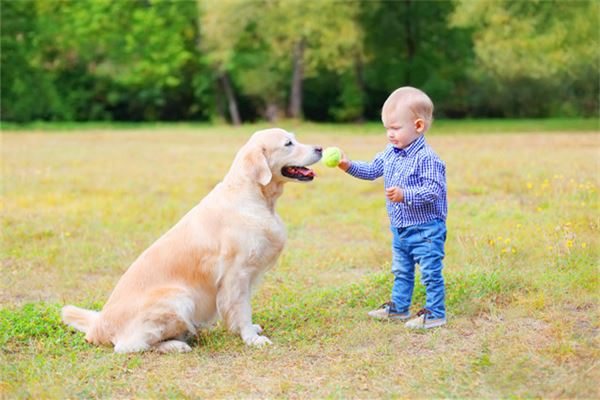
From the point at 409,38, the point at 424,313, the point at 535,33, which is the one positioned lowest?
the point at 424,313

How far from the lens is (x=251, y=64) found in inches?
1425

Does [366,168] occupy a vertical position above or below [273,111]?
above

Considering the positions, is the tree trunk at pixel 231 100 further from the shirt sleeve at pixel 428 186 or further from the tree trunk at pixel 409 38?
the shirt sleeve at pixel 428 186

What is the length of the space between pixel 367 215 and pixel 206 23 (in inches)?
1066

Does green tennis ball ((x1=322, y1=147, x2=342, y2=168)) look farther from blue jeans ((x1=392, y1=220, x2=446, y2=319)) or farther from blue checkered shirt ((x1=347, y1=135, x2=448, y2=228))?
blue jeans ((x1=392, y1=220, x2=446, y2=319))

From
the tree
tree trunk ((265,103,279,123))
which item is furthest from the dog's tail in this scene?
tree trunk ((265,103,279,123))

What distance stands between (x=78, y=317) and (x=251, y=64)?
105 feet

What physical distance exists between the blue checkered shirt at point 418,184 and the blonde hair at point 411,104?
18cm

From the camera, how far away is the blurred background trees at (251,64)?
32.7m

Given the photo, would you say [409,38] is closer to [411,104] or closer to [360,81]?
[360,81]

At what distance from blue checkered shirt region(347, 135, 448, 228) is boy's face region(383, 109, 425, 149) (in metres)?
0.07

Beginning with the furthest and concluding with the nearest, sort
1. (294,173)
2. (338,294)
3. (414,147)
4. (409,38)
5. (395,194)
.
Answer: (409,38), (338,294), (294,173), (414,147), (395,194)

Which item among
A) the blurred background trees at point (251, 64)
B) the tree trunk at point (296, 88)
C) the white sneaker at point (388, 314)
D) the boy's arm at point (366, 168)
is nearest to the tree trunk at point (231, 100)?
the blurred background trees at point (251, 64)

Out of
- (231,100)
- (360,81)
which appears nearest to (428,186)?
(360,81)
